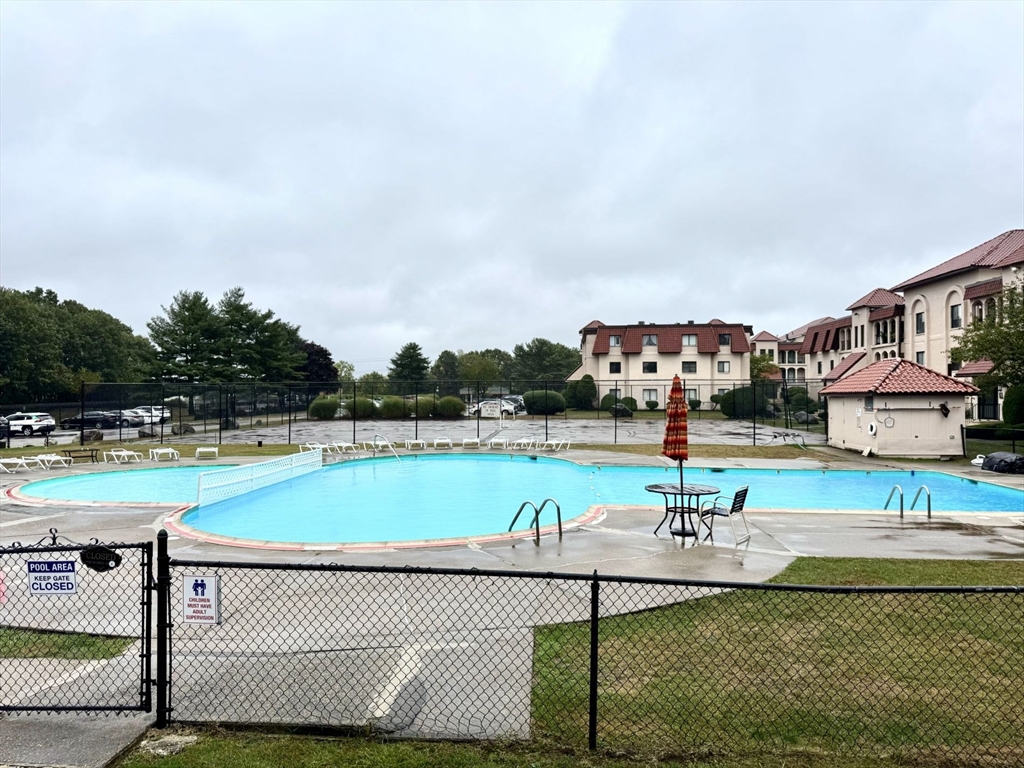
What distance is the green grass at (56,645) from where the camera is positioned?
5570 mm

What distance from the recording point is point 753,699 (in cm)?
466

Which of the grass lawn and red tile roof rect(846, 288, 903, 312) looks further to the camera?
red tile roof rect(846, 288, 903, 312)

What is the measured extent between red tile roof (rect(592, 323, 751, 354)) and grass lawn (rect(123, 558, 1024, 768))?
54305 mm

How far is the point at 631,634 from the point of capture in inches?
236

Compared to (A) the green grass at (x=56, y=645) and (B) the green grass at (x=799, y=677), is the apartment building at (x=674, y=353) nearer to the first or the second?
(B) the green grass at (x=799, y=677)

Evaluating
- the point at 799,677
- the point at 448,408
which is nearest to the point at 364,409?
the point at 448,408

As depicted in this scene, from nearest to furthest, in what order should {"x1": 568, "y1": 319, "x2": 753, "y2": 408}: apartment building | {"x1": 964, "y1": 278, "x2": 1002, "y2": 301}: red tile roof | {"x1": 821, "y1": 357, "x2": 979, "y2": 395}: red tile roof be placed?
{"x1": 821, "y1": 357, "x2": 979, "y2": 395}: red tile roof → {"x1": 964, "y1": 278, "x2": 1002, "y2": 301}: red tile roof → {"x1": 568, "y1": 319, "x2": 753, "y2": 408}: apartment building

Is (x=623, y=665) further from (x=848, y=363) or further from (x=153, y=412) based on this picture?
(x=848, y=363)

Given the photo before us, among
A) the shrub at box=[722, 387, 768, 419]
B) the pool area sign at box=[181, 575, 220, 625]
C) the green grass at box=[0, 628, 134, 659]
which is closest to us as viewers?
the pool area sign at box=[181, 575, 220, 625]

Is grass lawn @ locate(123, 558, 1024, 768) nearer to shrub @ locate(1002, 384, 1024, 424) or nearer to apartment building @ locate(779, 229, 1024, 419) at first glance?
shrub @ locate(1002, 384, 1024, 424)

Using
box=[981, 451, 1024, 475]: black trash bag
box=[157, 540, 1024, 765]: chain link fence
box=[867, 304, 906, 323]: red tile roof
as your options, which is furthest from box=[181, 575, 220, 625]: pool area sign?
box=[867, 304, 906, 323]: red tile roof

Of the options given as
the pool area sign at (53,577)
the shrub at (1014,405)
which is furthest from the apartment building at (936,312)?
the pool area sign at (53,577)

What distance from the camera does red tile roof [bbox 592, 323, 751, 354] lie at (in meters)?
59.8

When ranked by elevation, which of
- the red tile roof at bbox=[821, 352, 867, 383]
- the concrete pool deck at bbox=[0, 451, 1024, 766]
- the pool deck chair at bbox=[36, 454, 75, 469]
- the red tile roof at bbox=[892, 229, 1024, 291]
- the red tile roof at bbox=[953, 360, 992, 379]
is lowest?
the concrete pool deck at bbox=[0, 451, 1024, 766]
